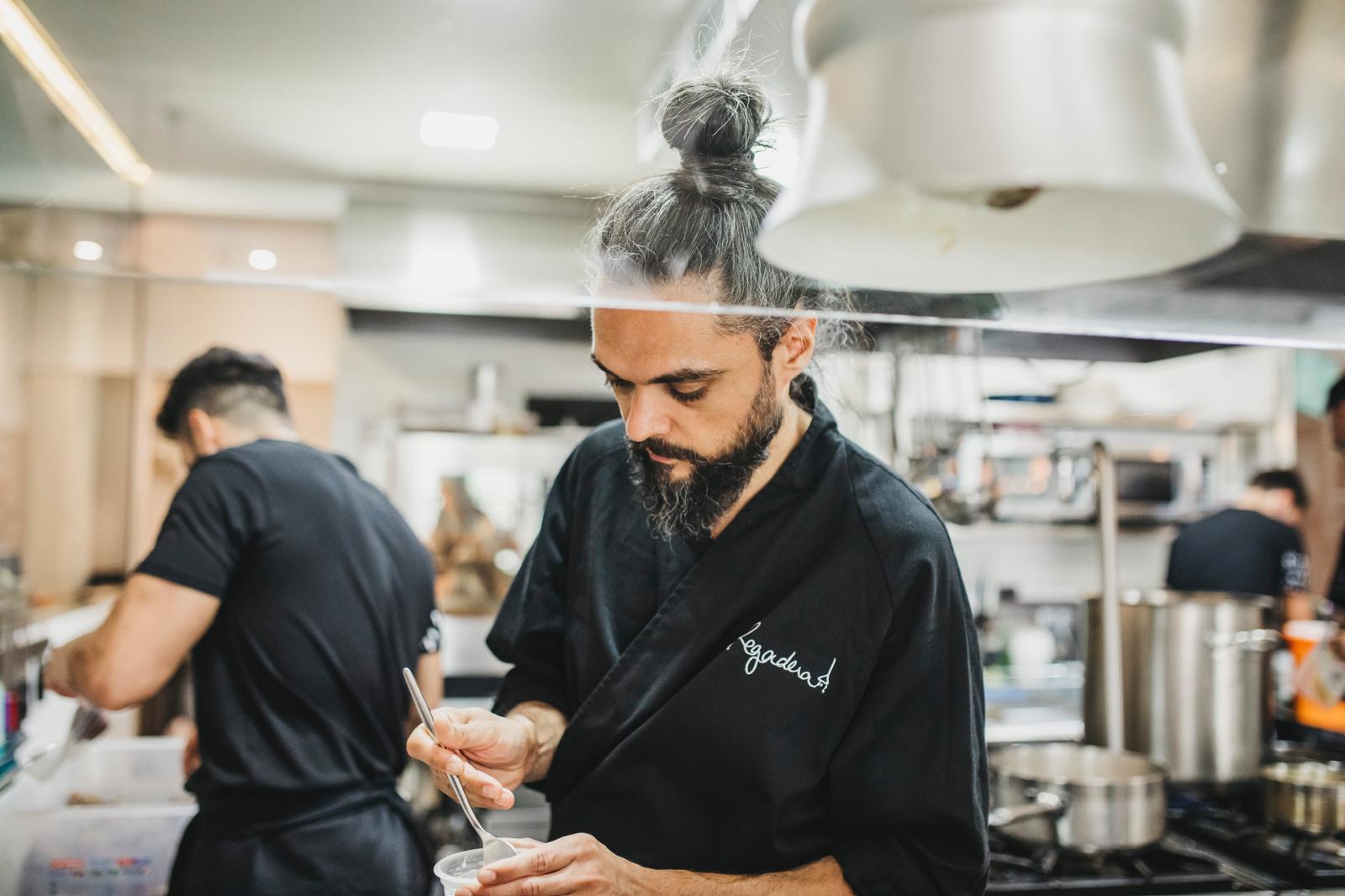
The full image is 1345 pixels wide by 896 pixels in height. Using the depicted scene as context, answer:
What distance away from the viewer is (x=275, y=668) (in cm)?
159

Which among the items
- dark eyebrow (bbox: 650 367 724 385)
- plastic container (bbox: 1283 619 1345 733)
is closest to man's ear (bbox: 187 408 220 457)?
dark eyebrow (bbox: 650 367 724 385)

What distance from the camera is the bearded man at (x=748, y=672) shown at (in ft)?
3.43

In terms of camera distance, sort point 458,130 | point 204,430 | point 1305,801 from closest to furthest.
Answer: point 458,130, point 1305,801, point 204,430

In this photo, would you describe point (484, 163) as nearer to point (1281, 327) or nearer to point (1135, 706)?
point (1281, 327)

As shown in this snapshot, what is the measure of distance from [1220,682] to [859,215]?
1.67 meters

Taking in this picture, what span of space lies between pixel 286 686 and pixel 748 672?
87 cm

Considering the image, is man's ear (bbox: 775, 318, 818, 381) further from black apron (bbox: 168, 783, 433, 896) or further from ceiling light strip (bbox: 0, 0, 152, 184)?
black apron (bbox: 168, 783, 433, 896)

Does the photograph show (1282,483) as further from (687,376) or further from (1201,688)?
(687,376)

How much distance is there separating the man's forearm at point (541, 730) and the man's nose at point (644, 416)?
0.41 meters

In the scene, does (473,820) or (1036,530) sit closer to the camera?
(473,820)

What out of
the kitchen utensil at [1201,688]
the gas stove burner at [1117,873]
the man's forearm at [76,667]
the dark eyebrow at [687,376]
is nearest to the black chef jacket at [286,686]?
the man's forearm at [76,667]


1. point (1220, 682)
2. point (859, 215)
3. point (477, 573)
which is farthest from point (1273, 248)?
point (477, 573)

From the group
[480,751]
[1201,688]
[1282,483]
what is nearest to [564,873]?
[480,751]

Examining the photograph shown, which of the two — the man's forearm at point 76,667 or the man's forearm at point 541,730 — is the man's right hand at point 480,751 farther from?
the man's forearm at point 76,667
